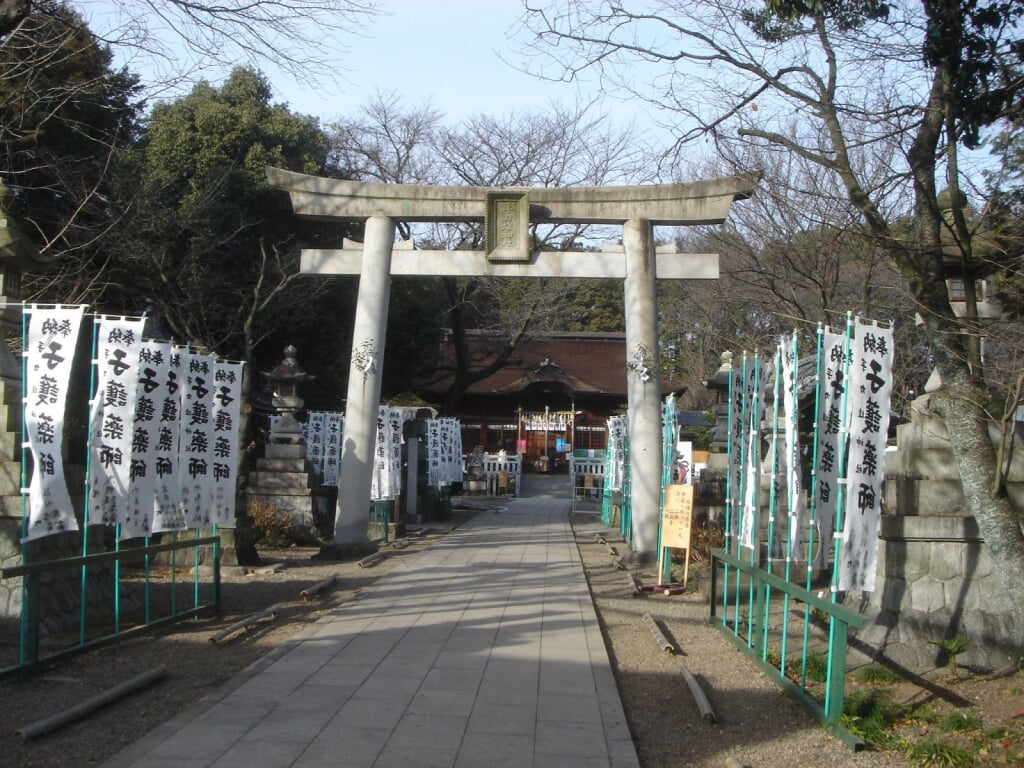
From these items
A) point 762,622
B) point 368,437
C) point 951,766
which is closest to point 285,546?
point 368,437

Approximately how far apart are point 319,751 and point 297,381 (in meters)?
13.3

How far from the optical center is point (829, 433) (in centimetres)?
691

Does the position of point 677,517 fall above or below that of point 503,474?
above

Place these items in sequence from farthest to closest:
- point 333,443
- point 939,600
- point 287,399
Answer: point 333,443 < point 287,399 < point 939,600

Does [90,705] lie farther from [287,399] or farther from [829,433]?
[287,399]

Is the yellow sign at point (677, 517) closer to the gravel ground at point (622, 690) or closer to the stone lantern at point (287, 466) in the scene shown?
the gravel ground at point (622, 690)

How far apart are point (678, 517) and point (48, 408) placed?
23.4 ft

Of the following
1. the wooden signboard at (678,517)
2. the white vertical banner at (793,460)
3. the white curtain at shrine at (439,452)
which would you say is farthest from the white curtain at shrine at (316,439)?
the white vertical banner at (793,460)

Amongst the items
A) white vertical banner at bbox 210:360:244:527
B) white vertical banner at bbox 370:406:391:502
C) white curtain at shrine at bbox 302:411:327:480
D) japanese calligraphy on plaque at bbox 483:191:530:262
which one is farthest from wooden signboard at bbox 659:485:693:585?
white curtain at shrine at bbox 302:411:327:480

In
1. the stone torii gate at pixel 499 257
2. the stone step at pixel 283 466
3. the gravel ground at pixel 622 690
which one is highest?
the stone torii gate at pixel 499 257

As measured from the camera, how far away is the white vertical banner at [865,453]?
Result: 673 centimetres

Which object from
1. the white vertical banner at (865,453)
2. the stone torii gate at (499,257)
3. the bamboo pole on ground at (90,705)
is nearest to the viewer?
the bamboo pole on ground at (90,705)

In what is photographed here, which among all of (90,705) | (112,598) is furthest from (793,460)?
(112,598)

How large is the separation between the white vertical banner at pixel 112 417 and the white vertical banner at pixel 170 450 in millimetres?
505
